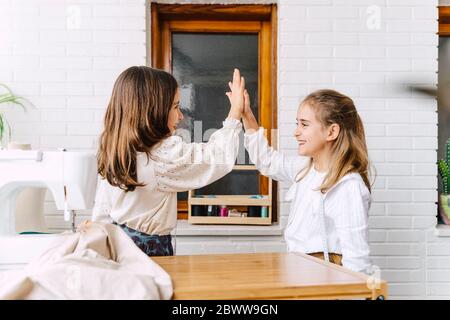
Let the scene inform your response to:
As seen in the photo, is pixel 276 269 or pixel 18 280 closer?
Result: pixel 18 280

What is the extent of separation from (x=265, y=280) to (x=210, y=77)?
1834 millimetres

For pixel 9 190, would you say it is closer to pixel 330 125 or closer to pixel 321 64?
pixel 330 125

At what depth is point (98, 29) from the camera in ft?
8.13

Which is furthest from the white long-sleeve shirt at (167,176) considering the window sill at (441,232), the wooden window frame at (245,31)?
the window sill at (441,232)

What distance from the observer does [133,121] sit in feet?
4.86

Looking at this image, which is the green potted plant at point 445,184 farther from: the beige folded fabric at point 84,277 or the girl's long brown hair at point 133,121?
the beige folded fabric at point 84,277

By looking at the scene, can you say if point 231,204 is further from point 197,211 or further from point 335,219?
point 335,219

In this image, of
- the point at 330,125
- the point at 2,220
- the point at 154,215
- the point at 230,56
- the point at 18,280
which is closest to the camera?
the point at 18,280

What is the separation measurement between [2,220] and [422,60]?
205cm

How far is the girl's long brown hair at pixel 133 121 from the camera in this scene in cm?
144

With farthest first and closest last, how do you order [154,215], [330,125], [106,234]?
[330,125]
[154,215]
[106,234]

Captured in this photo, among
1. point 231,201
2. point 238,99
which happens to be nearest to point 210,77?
point 231,201

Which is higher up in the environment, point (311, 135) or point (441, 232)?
point (311, 135)

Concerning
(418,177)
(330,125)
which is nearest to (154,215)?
(330,125)
